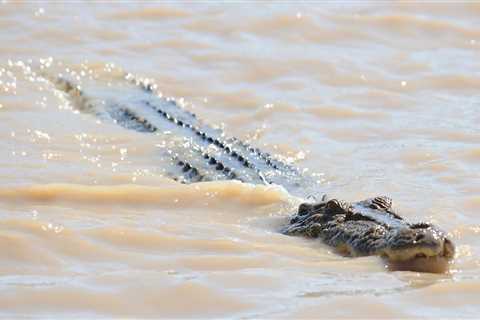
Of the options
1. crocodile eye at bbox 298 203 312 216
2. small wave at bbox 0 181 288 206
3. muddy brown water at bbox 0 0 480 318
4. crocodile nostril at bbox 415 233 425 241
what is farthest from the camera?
small wave at bbox 0 181 288 206

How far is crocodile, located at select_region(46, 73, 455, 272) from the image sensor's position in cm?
586

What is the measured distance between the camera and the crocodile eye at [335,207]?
22.0ft

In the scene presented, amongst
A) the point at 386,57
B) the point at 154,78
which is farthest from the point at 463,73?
the point at 154,78

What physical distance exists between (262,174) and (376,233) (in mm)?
1952

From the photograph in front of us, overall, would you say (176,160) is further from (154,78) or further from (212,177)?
(154,78)

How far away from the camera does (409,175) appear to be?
836 centimetres

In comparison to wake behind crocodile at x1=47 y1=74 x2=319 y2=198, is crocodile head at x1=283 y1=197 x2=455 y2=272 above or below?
below

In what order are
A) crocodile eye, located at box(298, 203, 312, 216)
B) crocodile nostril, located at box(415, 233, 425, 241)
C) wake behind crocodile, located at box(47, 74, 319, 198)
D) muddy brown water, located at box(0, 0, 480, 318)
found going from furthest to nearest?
wake behind crocodile, located at box(47, 74, 319, 198) < crocodile eye, located at box(298, 203, 312, 216) < crocodile nostril, located at box(415, 233, 425, 241) < muddy brown water, located at box(0, 0, 480, 318)

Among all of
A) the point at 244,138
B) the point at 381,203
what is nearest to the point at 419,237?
the point at 381,203

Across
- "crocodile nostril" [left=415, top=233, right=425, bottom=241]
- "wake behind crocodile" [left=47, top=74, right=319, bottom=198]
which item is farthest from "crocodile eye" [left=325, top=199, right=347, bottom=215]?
"wake behind crocodile" [left=47, top=74, right=319, bottom=198]

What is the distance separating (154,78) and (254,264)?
5684mm

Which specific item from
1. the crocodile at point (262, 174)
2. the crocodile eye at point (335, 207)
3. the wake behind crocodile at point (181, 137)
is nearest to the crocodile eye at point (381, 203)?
the crocodile at point (262, 174)

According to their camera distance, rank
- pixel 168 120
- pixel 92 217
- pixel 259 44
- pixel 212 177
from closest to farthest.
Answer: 1. pixel 92 217
2. pixel 212 177
3. pixel 168 120
4. pixel 259 44

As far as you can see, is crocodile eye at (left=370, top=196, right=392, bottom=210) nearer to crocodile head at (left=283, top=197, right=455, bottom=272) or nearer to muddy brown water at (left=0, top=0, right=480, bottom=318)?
crocodile head at (left=283, top=197, right=455, bottom=272)
